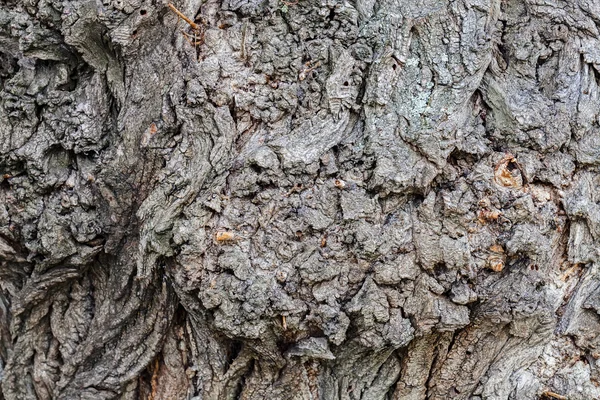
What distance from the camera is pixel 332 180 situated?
173cm

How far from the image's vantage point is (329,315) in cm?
173

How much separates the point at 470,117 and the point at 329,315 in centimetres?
74

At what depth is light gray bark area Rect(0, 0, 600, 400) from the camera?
172 cm

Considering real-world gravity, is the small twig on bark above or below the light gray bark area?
above

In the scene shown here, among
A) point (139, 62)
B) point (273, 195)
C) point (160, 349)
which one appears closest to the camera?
point (273, 195)

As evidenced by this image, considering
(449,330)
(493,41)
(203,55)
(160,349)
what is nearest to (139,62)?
(203,55)

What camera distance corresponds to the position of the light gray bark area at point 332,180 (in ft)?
5.66

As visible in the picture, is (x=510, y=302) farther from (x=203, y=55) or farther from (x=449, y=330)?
(x=203, y=55)

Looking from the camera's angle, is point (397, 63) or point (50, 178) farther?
point (50, 178)

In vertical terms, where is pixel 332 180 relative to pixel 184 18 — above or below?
below

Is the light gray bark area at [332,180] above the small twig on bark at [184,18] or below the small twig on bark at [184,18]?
below

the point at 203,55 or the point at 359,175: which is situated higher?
the point at 203,55

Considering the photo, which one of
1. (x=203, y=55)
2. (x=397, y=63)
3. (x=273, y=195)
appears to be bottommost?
(x=273, y=195)

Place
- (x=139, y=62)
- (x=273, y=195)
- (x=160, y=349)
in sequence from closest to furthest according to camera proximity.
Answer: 1. (x=273, y=195)
2. (x=139, y=62)
3. (x=160, y=349)
